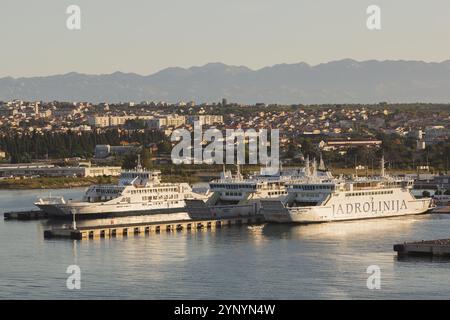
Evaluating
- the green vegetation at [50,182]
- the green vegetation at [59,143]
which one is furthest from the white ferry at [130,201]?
the green vegetation at [59,143]

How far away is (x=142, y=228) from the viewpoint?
46.6m

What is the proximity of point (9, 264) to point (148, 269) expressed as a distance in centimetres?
445

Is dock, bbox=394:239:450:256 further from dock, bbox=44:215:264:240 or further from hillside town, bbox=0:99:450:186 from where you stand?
hillside town, bbox=0:99:450:186

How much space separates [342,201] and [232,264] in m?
15.0

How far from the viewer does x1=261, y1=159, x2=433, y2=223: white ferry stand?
49125mm

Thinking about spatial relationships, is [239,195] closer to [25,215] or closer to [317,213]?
[317,213]

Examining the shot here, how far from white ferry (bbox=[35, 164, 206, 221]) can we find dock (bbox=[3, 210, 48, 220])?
11.2 inches

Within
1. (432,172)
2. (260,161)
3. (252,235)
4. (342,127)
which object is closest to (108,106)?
(342,127)

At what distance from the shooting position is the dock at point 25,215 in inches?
2089

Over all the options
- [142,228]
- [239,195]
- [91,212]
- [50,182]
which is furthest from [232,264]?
[50,182]

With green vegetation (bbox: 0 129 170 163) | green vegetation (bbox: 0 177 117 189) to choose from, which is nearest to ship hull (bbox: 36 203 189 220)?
green vegetation (bbox: 0 177 117 189)

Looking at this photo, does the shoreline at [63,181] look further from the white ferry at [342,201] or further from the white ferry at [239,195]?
the white ferry at [342,201]

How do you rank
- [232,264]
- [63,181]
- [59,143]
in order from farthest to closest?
[59,143], [63,181], [232,264]
